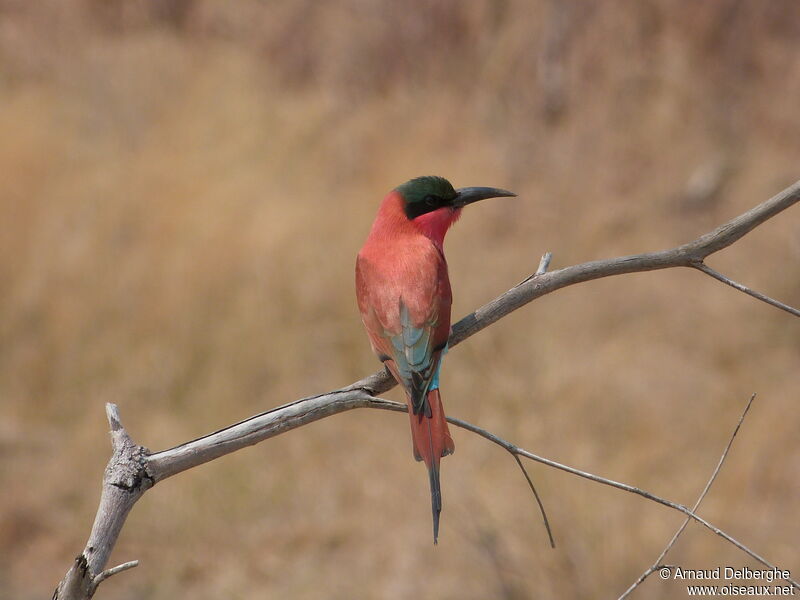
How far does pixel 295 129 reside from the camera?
8195 millimetres

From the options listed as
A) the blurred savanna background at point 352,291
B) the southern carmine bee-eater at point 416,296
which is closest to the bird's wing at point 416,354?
the southern carmine bee-eater at point 416,296

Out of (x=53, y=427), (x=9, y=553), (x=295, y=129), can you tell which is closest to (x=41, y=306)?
(x=53, y=427)

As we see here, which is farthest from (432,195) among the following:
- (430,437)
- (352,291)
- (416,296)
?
(352,291)

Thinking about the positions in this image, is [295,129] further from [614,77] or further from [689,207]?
[689,207]

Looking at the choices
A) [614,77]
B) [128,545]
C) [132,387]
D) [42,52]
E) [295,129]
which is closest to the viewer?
[128,545]

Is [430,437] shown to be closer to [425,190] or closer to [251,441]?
[251,441]

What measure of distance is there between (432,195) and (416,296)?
0.57 m

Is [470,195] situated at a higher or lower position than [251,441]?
higher

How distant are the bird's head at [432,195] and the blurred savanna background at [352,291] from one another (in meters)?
2.24

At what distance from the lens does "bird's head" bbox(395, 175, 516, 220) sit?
3.04 metres

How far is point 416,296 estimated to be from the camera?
2588mm

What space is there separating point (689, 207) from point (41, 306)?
15.7 ft

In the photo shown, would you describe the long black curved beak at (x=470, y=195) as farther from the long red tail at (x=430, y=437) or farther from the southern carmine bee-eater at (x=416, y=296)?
the long red tail at (x=430, y=437)

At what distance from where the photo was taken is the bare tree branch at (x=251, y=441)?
1680mm
